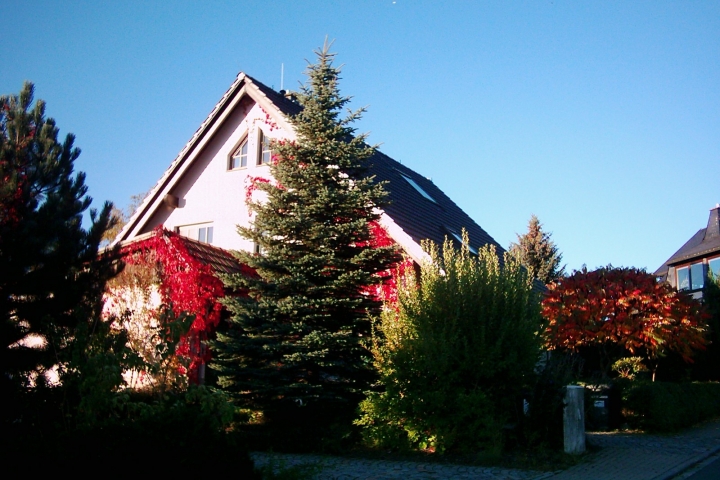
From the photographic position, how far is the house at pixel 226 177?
1816cm

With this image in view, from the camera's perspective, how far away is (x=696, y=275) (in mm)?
36688

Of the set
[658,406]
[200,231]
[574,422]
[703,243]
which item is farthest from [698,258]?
[574,422]

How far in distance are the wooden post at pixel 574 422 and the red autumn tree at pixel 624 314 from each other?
4.90 metres

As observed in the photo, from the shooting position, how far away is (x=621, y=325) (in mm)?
15578

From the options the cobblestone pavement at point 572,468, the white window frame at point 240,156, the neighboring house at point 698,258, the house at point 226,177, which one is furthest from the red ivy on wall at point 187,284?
the neighboring house at point 698,258

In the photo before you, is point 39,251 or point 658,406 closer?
point 39,251

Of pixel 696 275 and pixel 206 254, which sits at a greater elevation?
pixel 696 275

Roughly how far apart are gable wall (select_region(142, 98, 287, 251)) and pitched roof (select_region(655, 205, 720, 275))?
25.3m

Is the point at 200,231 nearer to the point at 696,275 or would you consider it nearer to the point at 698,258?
the point at 698,258

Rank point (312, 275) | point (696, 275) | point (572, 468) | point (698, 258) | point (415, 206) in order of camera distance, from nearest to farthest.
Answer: point (572, 468) < point (312, 275) < point (415, 206) < point (698, 258) < point (696, 275)

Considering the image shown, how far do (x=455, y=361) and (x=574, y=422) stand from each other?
6.66 ft

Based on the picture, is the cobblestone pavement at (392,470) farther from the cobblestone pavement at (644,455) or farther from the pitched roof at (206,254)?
the pitched roof at (206,254)

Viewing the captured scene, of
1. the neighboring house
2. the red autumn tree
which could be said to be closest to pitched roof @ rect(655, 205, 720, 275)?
the neighboring house

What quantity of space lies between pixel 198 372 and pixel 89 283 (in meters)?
5.10
